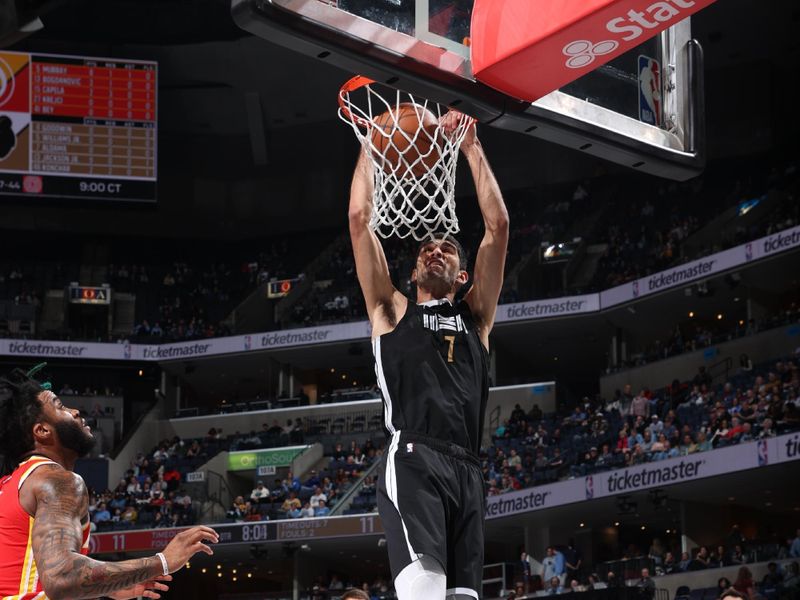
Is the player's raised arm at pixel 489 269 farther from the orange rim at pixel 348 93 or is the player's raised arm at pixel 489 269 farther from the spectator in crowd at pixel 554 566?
the spectator in crowd at pixel 554 566

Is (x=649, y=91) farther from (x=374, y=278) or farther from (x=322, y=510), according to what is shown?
(x=322, y=510)

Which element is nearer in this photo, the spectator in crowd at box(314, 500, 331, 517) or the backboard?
the backboard

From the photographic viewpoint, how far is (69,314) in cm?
3791

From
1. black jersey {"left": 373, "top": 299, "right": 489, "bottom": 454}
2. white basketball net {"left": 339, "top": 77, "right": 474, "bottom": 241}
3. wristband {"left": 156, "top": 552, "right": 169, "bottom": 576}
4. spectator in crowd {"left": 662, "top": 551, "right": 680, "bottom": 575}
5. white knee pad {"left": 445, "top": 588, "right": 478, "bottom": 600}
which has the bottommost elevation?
white knee pad {"left": 445, "top": 588, "right": 478, "bottom": 600}

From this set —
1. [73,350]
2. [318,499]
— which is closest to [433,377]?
[318,499]

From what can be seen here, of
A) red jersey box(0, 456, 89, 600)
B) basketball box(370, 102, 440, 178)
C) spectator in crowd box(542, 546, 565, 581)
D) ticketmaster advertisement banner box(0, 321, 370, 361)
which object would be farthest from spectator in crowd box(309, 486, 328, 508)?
red jersey box(0, 456, 89, 600)

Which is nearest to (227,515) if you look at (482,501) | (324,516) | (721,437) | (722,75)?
(324,516)

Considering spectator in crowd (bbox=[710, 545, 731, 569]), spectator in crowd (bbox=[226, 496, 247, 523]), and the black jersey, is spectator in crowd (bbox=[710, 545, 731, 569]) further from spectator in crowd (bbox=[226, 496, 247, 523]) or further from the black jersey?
the black jersey

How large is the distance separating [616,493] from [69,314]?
20077 millimetres

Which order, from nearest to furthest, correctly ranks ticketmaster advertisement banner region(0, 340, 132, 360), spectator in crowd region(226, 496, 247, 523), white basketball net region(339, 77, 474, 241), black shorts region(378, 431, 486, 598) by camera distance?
black shorts region(378, 431, 486, 598), white basketball net region(339, 77, 474, 241), spectator in crowd region(226, 496, 247, 523), ticketmaster advertisement banner region(0, 340, 132, 360)

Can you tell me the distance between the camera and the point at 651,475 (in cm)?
2366

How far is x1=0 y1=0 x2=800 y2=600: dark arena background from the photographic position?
2548 centimetres

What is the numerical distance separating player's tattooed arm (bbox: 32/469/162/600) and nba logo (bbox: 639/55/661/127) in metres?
3.23

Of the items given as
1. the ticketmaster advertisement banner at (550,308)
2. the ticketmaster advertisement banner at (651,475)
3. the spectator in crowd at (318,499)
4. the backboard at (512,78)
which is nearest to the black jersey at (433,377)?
the backboard at (512,78)
